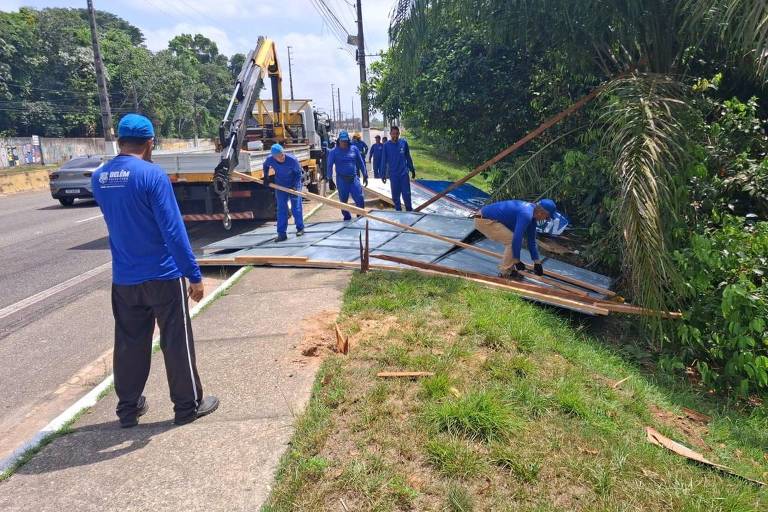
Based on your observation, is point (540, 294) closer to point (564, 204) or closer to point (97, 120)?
point (564, 204)

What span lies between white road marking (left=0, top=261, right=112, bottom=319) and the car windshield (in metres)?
8.67

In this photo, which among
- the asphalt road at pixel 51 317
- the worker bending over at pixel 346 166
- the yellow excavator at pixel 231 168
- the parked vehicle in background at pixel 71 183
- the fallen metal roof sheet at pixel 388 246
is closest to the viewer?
the asphalt road at pixel 51 317

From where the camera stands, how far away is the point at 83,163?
1523 cm

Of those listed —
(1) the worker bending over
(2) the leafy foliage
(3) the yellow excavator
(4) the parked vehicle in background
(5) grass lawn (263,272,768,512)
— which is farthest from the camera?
(2) the leafy foliage

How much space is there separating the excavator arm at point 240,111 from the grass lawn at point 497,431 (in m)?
4.39

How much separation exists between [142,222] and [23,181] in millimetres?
23031

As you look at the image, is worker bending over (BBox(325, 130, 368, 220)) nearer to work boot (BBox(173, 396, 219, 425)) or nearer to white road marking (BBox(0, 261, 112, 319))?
white road marking (BBox(0, 261, 112, 319))

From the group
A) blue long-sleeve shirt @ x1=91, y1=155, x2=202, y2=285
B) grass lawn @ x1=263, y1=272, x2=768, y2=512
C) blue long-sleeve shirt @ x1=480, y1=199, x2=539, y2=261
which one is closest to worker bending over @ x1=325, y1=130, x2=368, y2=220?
blue long-sleeve shirt @ x1=480, y1=199, x2=539, y2=261

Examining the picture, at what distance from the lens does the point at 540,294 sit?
561 centimetres

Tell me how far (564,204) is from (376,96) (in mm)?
6783

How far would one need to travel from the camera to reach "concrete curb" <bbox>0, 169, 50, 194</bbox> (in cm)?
2062

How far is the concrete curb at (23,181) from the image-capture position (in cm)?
2062

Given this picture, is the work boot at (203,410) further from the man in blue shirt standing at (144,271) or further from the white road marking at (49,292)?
the white road marking at (49,292)

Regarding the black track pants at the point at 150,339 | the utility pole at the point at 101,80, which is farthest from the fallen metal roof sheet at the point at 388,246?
the utility pole at the point at 101,80
